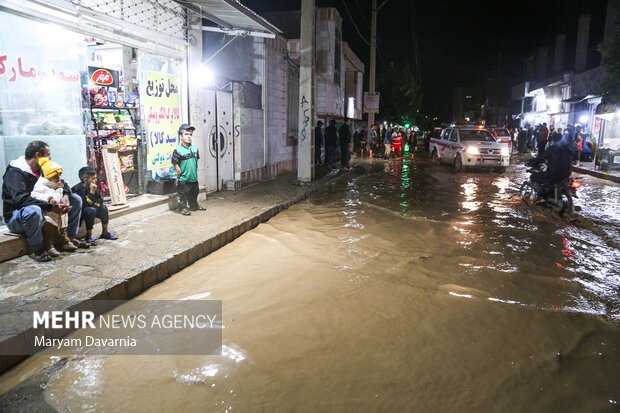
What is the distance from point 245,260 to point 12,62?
12.8 feet

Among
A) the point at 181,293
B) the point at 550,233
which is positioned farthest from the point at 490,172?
the point at 181,293

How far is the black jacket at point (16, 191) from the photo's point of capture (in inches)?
206

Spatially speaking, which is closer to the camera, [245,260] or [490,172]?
[245,260]

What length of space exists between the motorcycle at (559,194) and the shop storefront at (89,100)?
817cm

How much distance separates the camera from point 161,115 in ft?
28.5

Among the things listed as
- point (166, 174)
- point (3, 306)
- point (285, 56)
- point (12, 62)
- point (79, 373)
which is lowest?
point (79, 373)

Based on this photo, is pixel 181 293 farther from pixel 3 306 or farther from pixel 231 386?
pixel 231 386

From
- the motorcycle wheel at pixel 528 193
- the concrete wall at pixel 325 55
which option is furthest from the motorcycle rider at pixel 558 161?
the concrete wall at pixel 325 55

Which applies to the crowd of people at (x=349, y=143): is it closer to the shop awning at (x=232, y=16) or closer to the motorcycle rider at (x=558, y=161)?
the shop awning at (x=232, y=16)

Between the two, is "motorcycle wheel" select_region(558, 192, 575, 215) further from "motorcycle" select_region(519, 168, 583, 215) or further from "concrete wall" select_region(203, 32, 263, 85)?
"concrete wall" select_region(203, 32, 263, 85)

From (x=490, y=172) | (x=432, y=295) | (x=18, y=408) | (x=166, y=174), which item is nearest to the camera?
(x=18, y=408)

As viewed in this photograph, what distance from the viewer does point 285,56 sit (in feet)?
52.1

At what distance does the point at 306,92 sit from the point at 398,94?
39.9 m

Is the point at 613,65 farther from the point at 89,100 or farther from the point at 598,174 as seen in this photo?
the point at 89,100
